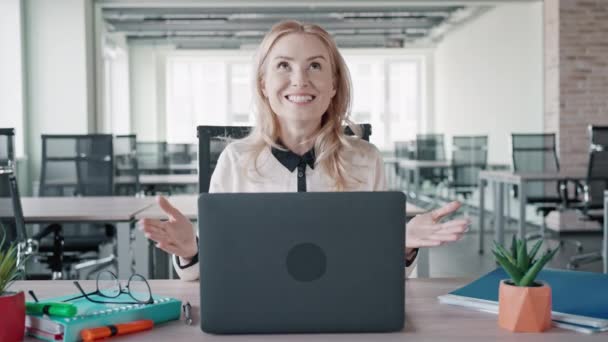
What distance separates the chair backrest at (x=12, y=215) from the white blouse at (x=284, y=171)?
4.79 ft

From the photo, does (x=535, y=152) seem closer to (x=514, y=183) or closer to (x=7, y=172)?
(x=514, y=183)

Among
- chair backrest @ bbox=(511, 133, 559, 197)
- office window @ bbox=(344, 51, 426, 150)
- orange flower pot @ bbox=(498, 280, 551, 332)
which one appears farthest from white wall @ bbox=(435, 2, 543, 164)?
orange flower pot @ bbox=(498, 280, 551, 332)

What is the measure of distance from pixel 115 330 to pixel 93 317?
1.4 inches

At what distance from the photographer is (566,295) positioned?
1118mm

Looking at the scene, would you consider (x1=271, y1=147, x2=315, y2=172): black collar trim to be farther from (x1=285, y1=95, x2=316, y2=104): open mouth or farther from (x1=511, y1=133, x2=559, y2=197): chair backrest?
(x1=511, y1=133, x2=559, y2=197): chair backrest

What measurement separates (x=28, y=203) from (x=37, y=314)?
2517mm

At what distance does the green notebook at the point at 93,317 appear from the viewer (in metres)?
0.94

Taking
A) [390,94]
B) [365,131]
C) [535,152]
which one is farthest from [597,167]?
[390,94]

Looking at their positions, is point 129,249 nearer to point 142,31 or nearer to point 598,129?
point 598,129

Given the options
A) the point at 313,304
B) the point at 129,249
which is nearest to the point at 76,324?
the point at 313,304

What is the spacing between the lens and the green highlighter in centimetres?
96

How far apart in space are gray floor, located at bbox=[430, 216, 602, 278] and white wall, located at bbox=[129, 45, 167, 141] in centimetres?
796

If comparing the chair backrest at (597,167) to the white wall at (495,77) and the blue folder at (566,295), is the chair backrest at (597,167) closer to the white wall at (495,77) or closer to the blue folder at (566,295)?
the white wall at (495,77)

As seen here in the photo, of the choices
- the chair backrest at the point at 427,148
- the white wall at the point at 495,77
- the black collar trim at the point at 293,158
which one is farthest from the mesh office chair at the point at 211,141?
the chair backrest at the point at 427,148
